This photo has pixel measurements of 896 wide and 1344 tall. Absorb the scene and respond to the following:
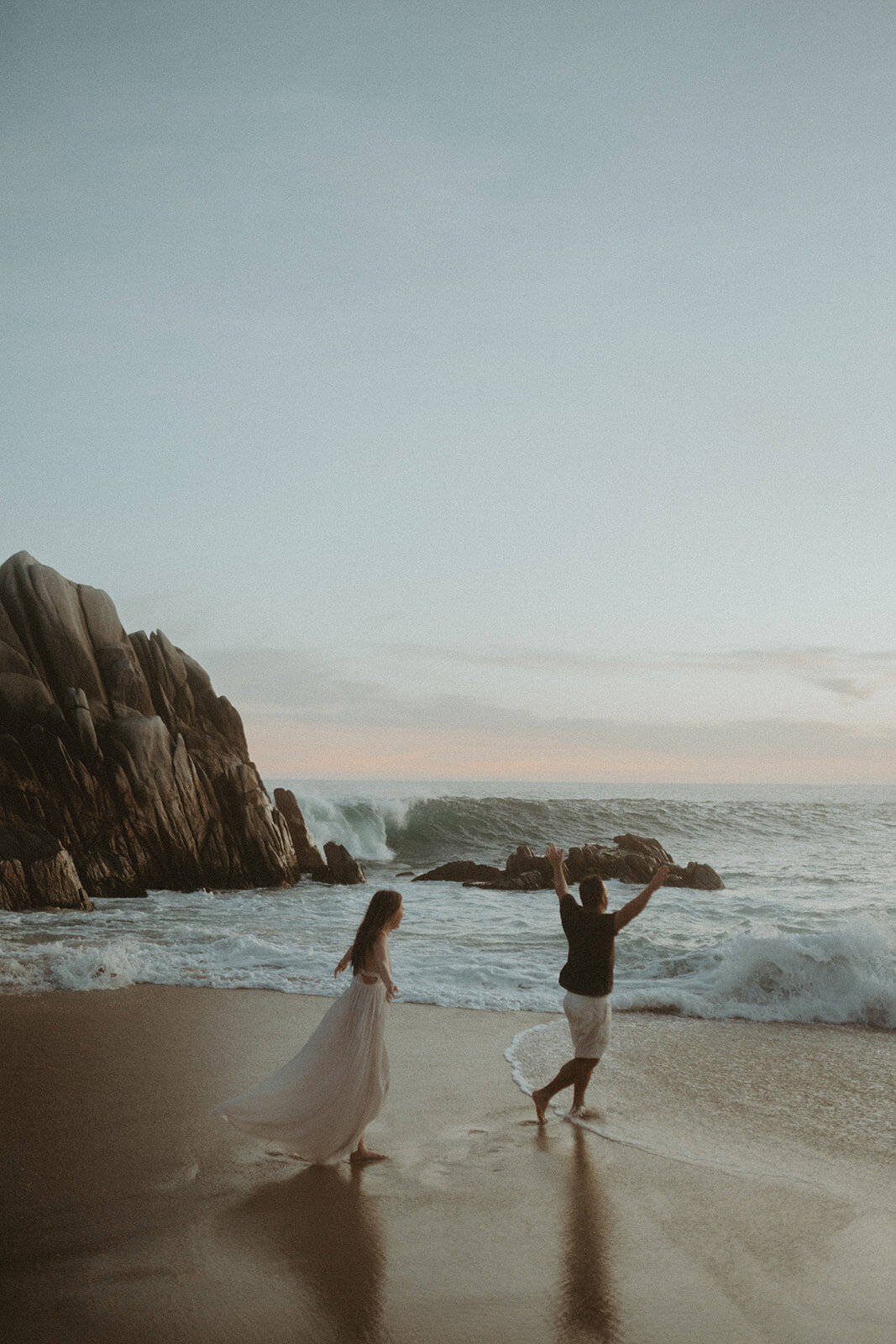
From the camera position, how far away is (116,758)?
24.6 meters

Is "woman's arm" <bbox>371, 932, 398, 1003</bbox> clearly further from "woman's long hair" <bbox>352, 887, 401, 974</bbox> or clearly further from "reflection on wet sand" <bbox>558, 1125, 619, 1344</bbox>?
"reflection on wet sand" <bbox>558, 1125, 619, 1344</bbox>

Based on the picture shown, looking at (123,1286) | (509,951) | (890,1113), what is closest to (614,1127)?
(890,1113)

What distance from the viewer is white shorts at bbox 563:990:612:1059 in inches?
271

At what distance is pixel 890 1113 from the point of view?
745cm

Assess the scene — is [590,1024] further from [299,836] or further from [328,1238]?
[299,836]

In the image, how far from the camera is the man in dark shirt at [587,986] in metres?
6.87

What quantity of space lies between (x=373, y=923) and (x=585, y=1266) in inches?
90.5

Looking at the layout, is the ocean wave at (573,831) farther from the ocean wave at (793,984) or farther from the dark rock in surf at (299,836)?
the ocean wave at (793,984)

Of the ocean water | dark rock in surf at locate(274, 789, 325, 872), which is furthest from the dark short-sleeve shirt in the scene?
dark rock in surf at locate(274, 789, 325, 872)

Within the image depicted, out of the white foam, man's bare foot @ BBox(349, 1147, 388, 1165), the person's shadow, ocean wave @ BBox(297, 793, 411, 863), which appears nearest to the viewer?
the person's shadow

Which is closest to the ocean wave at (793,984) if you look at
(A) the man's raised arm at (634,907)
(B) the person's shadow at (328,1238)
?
(A) the man's raised arm at (634,907)

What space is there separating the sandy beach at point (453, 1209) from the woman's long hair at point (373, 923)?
1270 mm

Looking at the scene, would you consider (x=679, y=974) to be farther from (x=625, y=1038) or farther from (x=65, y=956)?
(x=65, y=956)

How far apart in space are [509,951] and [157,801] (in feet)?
42.6
